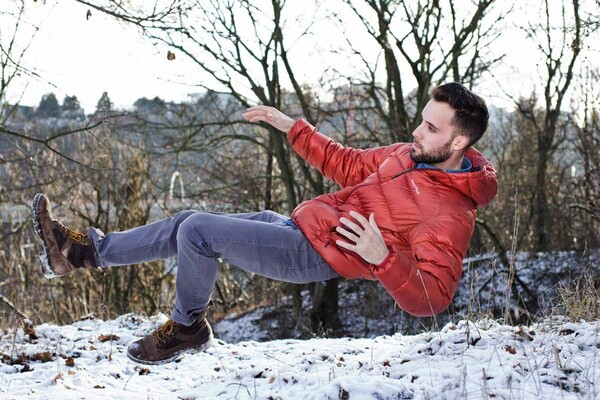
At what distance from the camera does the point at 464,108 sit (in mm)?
3412

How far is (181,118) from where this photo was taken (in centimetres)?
1202

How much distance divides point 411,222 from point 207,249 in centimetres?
109

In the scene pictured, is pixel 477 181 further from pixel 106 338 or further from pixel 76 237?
pixel 106 338

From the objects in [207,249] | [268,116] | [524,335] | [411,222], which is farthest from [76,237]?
[524,335]

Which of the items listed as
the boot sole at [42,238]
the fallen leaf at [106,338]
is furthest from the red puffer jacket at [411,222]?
the fallen leaf at [106,338]

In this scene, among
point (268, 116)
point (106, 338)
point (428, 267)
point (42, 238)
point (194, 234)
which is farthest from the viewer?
point (106, 338)

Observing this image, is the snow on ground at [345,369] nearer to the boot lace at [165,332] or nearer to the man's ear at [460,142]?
the boot lace at [165,332]

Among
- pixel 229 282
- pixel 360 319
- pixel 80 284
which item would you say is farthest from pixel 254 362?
pixel 229 282

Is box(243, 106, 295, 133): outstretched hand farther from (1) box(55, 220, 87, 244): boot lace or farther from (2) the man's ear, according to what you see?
(1) box(55, 220, 87, 244): boot lace

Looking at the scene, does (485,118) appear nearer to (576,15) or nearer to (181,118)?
(576,15)

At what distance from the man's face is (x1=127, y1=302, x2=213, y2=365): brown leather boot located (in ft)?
5.01

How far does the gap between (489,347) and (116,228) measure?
40.3 feet

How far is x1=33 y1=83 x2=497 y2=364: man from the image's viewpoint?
3207 mm

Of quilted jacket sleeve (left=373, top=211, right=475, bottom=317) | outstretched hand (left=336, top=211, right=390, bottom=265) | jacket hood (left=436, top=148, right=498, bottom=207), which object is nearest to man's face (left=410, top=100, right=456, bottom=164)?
jacket hood (left=436, top=148, right=498, bottom=207)
